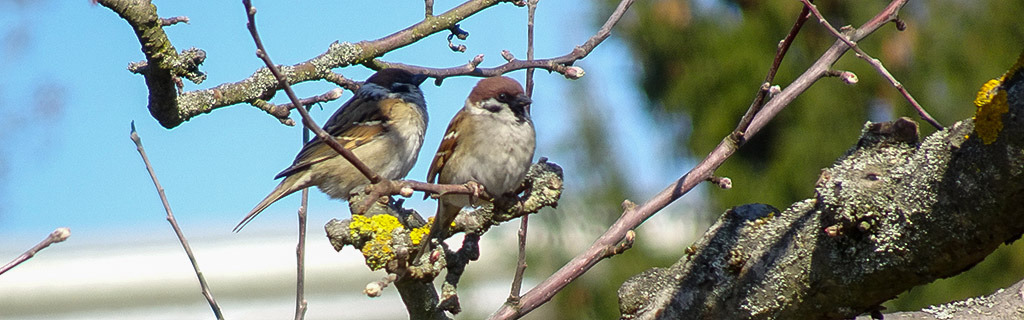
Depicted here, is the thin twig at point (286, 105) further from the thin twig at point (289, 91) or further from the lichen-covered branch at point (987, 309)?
the lichen-covered branch at point (987, 309)

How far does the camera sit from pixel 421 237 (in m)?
2.30

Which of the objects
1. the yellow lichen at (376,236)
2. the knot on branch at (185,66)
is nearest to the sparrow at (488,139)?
the yellow lichen at (376,236)

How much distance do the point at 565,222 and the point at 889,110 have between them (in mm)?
1939

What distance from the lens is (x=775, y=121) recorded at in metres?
5.71

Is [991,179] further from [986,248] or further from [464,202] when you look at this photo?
[464,202]

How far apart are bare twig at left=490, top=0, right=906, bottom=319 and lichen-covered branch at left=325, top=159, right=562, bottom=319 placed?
0.33m

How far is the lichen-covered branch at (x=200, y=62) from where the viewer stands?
2.26 meters

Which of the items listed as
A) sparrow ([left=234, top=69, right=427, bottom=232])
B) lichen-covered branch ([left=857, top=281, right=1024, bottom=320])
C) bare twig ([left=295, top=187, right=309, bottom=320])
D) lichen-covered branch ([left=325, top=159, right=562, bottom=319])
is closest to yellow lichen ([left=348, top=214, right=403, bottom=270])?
lichen-covered branch ([left=325, top=159, right=562, bottom=319])

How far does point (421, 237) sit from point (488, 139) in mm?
883

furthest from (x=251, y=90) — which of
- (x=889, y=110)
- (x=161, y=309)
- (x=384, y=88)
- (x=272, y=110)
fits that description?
(x=161, y=309)

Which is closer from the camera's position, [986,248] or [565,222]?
[986,248]

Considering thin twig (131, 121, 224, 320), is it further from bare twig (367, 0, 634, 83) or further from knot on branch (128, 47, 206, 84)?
bare twig (367, 0, 634, 83)

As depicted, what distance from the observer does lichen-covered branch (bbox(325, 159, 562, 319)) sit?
216cm

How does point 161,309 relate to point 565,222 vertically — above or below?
above
